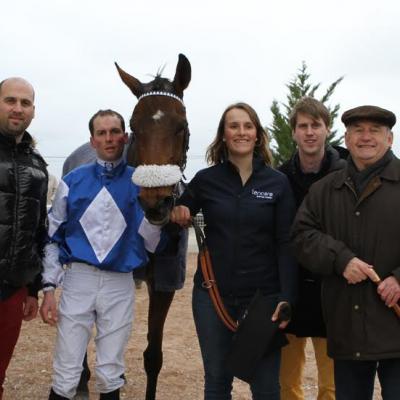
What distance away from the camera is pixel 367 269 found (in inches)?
99.0

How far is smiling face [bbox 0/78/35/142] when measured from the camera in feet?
10.0

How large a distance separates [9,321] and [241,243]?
1351 mm

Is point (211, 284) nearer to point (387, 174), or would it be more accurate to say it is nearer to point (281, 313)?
point (281, 313)

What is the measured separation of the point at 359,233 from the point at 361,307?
351 mm

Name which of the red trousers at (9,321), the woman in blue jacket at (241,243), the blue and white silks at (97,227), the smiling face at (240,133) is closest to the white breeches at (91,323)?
the blue and white silks at (97,227)

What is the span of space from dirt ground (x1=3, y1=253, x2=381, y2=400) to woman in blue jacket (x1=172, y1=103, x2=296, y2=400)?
6.01 ft

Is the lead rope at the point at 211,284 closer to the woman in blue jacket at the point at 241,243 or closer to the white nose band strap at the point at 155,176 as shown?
the woman in blue jacket at the point at 241,243

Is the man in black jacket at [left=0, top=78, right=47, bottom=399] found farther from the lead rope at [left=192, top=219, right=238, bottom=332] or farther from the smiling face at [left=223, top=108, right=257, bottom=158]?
the smiling face at [left=223, top=108, right=257, bottom=158]

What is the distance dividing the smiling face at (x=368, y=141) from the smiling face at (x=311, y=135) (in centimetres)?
52

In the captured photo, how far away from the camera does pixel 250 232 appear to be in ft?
9.59

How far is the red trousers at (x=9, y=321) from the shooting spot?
3004mm

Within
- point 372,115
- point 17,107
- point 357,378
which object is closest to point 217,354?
point 357,378

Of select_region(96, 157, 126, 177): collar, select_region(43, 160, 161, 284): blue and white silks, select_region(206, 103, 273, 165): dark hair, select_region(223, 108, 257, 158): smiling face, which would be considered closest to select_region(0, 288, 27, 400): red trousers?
select_region(43, 160, 161, 284): blue and white silks

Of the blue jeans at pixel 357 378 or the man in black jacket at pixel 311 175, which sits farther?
the man in black jacket at pixel 311 175
